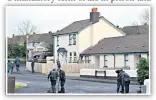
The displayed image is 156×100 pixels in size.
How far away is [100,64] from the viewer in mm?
15055

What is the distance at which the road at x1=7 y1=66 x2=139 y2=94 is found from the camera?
14.8 metres

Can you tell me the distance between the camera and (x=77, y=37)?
15.1 metres

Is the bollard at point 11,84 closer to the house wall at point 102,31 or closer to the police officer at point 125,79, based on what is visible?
the house wall at point 102,31

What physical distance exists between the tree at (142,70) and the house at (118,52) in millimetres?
76

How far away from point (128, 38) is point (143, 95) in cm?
104

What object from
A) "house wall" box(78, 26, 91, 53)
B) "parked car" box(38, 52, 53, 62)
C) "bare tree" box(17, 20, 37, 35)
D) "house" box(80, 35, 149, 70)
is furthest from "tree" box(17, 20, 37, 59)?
"house" box(80, 35, 149, 70)

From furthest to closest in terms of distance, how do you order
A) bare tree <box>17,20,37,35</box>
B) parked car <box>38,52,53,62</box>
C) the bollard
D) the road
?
1. parked car <box>38,52,53,62</box>
2. bare tree <box>17,20,37,35</box>
3. the road
4. the bollard

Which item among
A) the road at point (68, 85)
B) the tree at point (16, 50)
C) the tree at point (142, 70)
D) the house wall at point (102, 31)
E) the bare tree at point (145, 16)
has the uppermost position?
the bare tree at point (145, 16)

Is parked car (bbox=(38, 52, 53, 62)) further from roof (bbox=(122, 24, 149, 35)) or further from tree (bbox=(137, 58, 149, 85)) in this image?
tree (bbox=(137, 58, 149, 85))

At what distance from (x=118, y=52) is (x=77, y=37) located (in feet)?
2.48

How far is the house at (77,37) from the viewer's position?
590 inches

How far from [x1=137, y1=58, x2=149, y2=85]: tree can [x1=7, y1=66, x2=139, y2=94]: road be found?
151mm

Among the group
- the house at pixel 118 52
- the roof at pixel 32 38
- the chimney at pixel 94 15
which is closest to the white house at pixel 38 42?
the roof at pixel 32 38

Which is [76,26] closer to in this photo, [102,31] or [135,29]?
[102,31]
